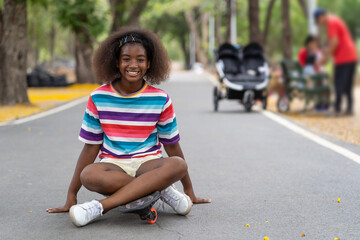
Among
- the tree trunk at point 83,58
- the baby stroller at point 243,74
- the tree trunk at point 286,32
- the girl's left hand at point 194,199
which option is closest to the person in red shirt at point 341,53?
the baby stroller at point 243,74

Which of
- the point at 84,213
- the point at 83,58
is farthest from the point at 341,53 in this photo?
the point at 83,58

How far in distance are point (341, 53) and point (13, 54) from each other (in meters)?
8.54

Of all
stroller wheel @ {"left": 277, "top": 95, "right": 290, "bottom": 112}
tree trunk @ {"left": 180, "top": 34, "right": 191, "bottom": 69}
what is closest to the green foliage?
stroller wheel @ {"left": 277, "top": 95, "right": 290, "bottom": 112}

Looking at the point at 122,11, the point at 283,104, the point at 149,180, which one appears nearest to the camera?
the point at 149,180

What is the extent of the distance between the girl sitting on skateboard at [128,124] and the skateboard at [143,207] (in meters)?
0.14

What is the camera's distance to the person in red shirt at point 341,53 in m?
12.8

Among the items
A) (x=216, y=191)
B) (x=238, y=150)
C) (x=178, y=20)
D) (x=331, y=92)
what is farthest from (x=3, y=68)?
(x=178, y=20)

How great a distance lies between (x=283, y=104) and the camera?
→ 15695mm

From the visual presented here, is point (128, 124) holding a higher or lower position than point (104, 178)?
higher

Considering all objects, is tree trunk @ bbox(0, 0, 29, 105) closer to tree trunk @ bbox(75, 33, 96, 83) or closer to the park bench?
the park bench

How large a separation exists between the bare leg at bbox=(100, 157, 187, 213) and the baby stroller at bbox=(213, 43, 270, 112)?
10.5 metres

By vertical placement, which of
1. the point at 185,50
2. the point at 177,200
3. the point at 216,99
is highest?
the point at 177,200

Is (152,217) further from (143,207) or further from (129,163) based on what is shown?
(129,163)

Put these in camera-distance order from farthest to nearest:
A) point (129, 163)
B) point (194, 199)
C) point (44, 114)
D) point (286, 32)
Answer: point (286, 32) → point (44, 114) → point (194, 199) → point (129, 163)
